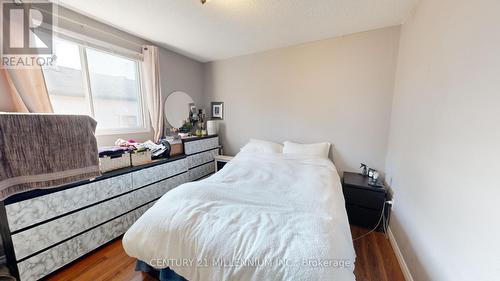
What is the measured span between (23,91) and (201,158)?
202 centimetres

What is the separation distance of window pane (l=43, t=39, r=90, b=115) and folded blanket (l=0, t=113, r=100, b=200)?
0.74 metres

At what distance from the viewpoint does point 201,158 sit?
3.02 meters

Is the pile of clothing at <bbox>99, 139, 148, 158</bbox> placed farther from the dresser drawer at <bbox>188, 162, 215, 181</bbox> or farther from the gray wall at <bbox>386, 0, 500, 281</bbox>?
the gray wall at <bbox>386, 0, 500, 281</bbox>

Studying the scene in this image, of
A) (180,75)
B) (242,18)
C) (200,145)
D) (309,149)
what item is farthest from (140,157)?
(309,149)

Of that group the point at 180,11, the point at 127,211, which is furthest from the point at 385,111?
the point at 127,211

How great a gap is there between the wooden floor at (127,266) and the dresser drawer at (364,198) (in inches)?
15.4

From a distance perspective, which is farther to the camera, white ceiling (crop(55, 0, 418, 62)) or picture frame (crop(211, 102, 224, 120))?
picture frame (crop(211, 102, 224, 120))

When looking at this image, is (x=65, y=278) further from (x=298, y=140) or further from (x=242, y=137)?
(x=298, y=140)

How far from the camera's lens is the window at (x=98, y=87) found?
1792 millimetres

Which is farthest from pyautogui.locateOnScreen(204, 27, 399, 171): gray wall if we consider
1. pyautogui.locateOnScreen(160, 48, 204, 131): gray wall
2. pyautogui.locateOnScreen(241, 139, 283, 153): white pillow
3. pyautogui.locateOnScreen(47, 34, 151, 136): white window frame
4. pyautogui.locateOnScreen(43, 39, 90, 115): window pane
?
pyautogui.locateOnScreen(43, 39, 90, 115): window pane

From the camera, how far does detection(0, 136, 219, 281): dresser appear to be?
1.22 m

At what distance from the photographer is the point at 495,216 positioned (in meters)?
0.69

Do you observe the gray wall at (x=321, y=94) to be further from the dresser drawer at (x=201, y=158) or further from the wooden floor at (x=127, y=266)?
the wooden floor at (x=127, y=266)

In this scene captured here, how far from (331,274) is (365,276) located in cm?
96
